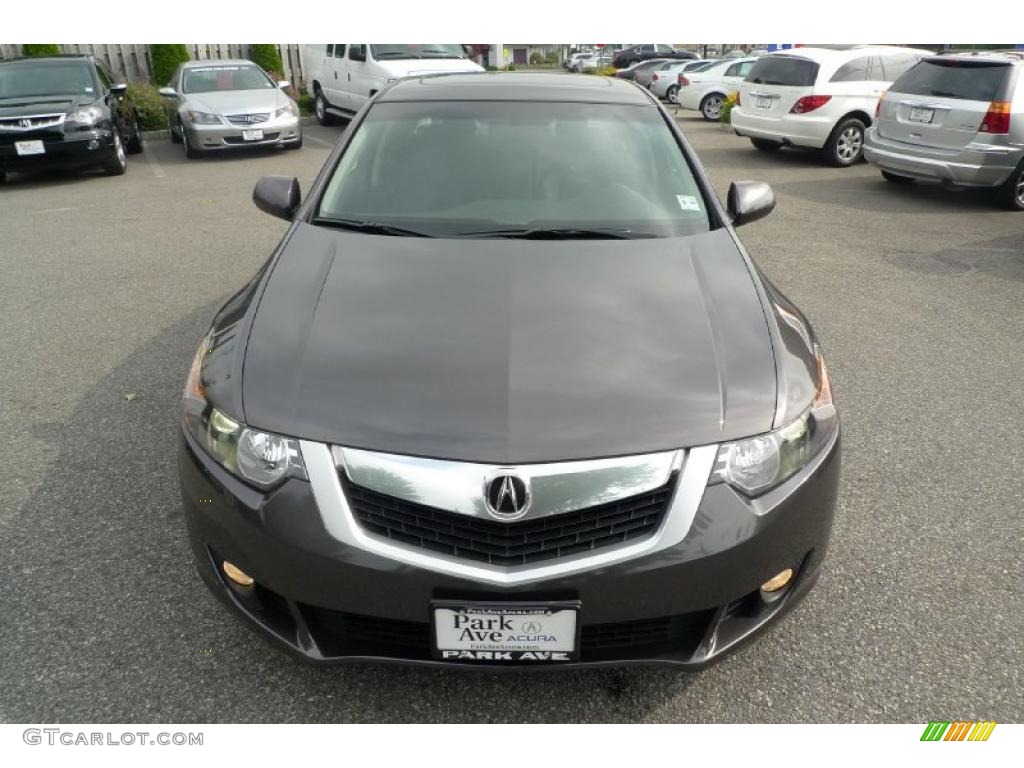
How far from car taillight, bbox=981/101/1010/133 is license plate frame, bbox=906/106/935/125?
0.55 m

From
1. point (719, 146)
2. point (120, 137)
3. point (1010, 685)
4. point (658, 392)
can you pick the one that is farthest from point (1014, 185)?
point (120, 137)

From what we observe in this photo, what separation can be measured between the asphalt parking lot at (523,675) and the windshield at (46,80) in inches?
203

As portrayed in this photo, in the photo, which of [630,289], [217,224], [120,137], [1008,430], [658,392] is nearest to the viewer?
[658,392]

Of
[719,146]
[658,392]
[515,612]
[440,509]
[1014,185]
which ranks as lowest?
[719,146]

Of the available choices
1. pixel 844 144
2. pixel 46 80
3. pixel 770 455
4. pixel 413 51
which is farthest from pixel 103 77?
pixel 770 455

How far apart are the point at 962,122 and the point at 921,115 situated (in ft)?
1.56

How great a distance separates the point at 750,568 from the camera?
78.0 inches

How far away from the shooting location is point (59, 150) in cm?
983

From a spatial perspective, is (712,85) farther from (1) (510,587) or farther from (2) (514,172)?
(1) (510,587)

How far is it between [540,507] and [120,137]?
434 inches

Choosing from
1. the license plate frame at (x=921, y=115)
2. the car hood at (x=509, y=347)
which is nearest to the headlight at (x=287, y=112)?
the license plate frame at (x=921, y=115)

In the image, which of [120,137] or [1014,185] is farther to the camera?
[120,137]

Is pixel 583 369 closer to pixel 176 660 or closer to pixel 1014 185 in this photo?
pixel 176 660

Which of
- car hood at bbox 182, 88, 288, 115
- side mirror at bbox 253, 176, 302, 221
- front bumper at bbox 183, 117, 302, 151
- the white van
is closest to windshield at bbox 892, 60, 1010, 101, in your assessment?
the white van
